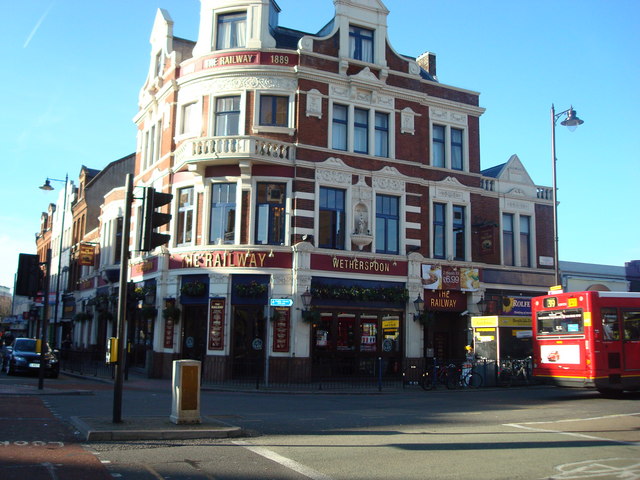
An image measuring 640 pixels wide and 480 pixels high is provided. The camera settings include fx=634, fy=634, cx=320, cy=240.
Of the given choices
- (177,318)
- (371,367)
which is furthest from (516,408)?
(177,318)

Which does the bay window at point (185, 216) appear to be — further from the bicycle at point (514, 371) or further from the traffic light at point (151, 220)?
the traffic light at point (151, 220)

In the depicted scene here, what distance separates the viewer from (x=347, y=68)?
28.0 metres

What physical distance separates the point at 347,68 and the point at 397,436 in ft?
65.4

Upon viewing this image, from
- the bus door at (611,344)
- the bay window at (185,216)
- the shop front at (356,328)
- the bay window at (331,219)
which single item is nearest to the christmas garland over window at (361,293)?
the shop front at (356,328)

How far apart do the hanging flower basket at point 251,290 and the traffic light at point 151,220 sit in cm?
1347

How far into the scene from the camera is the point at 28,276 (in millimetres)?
20094

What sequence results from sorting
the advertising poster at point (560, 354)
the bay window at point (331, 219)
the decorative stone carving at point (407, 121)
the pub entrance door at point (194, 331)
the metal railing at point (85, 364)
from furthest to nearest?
the decorative stone carving at point (407, 121) → the metal railing at point (85, 364) → the bay window at point (331, 219) → the pub entrance door at point (194, 331) → the advertising poster at point (560, 354)

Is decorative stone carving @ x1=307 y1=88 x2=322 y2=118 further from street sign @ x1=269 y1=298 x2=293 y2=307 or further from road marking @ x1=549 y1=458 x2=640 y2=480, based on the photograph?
road marking @ x1=549 y1=458 x2=640 y2=480

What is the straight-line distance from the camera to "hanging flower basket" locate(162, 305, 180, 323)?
26.4 m

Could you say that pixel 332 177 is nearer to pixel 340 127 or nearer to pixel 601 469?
pixel 340 127

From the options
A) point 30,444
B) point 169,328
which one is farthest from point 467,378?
point 30,444

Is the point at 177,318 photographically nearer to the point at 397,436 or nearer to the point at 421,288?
the point at 421,288

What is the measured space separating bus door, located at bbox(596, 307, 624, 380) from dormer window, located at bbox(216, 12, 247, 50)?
59.4ft

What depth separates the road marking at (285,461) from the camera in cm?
815
